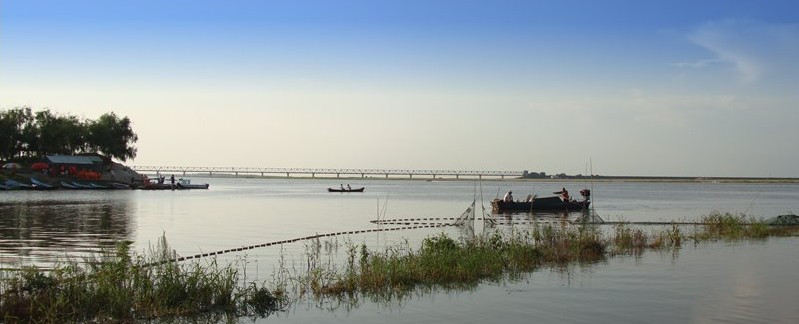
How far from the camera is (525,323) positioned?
16.0 meters

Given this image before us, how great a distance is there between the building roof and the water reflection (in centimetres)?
6222

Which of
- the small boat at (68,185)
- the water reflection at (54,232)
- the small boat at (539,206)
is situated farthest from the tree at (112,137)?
the small boat at (539,206)

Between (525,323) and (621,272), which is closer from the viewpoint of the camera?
(525,323)

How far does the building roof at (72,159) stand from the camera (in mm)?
117062

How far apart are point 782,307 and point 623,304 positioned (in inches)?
143

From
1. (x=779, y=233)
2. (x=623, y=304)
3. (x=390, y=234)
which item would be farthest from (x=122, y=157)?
(x=623, y=304)

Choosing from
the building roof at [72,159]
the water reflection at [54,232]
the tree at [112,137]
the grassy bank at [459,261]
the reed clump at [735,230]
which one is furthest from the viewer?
the tree at [112,137]

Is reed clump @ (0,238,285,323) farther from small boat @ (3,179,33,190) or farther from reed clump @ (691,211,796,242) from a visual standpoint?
small boat @ (3,179,33,190)

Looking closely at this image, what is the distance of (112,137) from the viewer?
134 m

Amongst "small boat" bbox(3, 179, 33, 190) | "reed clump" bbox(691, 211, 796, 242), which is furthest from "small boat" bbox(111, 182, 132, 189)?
"reed clump" bbox(691, 211, 796, 242)

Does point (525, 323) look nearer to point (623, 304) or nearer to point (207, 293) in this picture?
point (623, 304)

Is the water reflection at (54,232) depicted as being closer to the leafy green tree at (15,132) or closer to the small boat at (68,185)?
the small boat at (68,185)

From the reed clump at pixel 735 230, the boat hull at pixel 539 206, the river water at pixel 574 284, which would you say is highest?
the boat hull at pixel 539 206

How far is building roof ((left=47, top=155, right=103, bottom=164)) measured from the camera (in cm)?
11706
